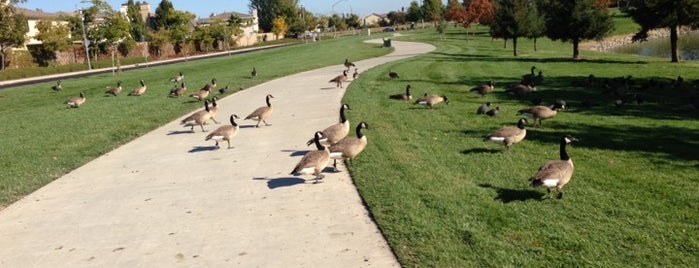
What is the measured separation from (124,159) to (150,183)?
110 inches

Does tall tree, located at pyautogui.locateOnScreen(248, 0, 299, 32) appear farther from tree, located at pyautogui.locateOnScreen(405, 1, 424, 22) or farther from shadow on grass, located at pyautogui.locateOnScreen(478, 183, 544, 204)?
shadow on grass, located at pyautogui.locateOnScreen(478, 183, 544, 204)

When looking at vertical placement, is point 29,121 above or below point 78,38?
below

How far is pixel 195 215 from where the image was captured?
828 centimetres

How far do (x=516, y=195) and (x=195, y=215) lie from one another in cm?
529

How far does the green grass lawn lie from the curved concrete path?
0.58 meters

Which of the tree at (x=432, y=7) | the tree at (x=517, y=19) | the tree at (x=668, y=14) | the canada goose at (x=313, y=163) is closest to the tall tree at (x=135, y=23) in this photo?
the tree at (x=432, y=7)

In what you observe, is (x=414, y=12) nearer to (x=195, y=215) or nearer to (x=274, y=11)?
(x=274, y=11)

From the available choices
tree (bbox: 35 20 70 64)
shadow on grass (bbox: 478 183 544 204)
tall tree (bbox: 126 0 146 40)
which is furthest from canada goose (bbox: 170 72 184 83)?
tall tree (bbox: 126 0 146 40)

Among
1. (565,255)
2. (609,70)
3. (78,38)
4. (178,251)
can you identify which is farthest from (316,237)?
(78,38)

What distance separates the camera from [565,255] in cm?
617

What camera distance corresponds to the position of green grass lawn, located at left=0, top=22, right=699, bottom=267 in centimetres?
646

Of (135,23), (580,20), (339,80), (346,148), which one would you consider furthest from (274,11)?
(346,148)

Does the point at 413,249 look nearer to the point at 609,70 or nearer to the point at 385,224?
the point at 385,224

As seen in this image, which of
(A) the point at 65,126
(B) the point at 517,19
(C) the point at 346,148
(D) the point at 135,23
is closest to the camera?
(C) the point at 346,148
